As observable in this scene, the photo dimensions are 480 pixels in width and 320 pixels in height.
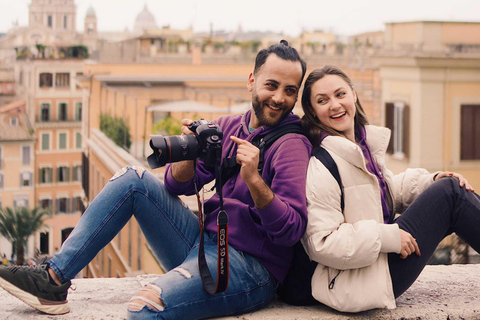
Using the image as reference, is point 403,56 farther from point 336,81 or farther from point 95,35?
point 95,35

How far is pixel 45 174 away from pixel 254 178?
42580 mm

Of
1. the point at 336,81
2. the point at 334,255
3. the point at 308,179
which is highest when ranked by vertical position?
the point at 336,81

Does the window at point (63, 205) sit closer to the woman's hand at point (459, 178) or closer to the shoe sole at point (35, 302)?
the shoe sole at point (35, 302)

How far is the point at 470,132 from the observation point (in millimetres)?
13906

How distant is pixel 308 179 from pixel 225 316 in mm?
525

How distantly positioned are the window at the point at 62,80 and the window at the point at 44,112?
1.44 meters

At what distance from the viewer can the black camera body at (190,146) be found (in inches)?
95.3

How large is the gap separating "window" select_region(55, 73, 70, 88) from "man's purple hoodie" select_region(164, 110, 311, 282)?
4400cm

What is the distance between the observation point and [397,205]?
2.80m

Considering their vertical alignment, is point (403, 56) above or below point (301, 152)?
above

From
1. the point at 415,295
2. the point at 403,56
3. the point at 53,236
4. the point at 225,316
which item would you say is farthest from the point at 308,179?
the point at 53,236

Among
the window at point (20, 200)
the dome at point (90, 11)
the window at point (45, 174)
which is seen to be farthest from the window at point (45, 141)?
the dome at point (90, 11)

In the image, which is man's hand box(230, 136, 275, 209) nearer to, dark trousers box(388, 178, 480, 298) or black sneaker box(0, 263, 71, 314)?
dark trousers box(388, 178, 480, 298)

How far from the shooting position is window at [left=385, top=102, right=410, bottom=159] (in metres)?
14.4
